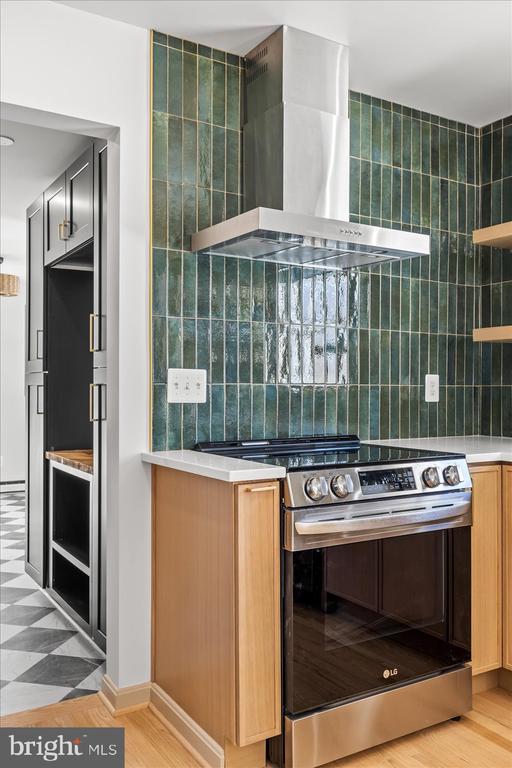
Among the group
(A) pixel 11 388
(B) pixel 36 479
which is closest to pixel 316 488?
(B) pixel 36 479

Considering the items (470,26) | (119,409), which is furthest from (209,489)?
(470,26)

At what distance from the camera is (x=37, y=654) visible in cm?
293

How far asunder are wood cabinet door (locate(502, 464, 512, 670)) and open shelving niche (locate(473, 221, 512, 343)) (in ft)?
2.18

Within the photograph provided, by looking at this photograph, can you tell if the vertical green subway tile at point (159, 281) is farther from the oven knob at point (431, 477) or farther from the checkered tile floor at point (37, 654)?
the checkered tile floor at point (37, 654)

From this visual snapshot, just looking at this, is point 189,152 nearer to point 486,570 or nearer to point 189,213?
point 189,213

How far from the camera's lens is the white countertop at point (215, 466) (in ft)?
6.25

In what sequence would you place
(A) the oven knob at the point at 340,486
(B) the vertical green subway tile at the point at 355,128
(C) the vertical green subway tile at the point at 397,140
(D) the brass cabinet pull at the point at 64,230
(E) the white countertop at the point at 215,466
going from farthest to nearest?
1. (D) the brass cabinet pull at the point at 64,230
2. (C) the vertical green subway tile at the point at 397,140
3. (B) the vertical green subway tile at the point at 355,128
4. (A) the oven knob at the point at 340,486
5. (E) the white countertop at the point at 215,466

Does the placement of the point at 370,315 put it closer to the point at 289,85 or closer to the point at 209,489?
the point at 289,85

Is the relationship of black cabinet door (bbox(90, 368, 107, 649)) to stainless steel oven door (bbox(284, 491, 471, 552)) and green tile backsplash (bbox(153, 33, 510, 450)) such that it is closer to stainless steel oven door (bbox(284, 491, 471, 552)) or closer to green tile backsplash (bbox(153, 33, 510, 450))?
green tile backsplash (bbox(153, 33, 510, 450))

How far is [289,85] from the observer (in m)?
2.48

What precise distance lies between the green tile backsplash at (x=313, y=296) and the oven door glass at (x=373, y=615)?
74cm

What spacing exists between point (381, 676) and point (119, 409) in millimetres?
1265

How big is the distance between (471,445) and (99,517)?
5.40ft

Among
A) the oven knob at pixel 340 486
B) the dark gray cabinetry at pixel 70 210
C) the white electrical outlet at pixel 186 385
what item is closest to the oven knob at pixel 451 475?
the oven knob at pixel 340 486
